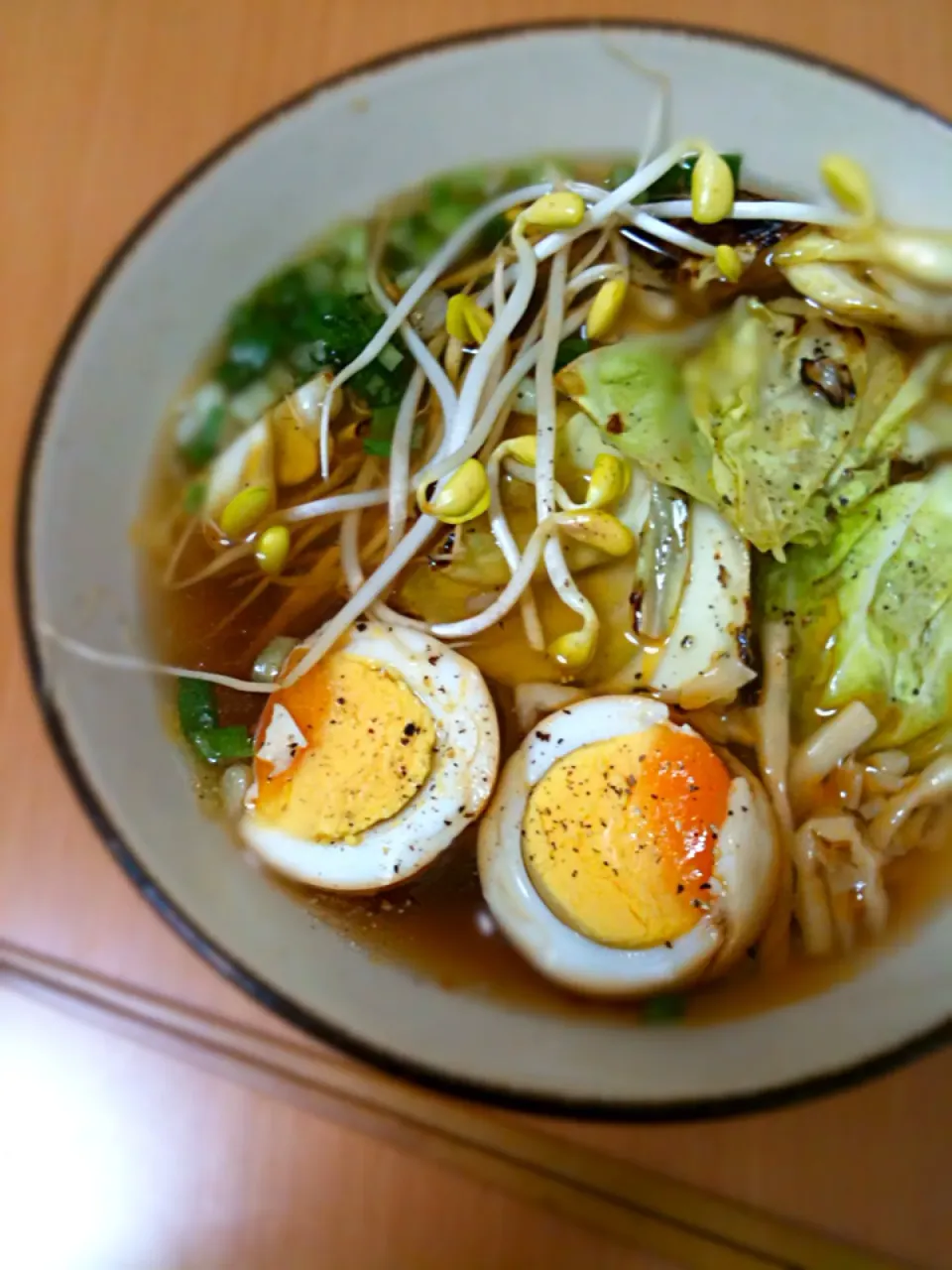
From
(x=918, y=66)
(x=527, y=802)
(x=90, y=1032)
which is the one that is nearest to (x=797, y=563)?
(x=527, y=802)

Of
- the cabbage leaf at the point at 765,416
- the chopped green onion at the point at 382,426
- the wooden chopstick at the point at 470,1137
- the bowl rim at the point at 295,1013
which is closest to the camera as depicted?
the bowl rim at the point at 295,1013

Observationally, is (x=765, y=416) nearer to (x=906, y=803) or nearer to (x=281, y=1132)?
(x=906, y=803)

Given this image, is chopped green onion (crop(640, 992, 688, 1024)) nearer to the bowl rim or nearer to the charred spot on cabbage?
the charred spot on cabbage

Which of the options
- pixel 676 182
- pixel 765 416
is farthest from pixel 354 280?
pixel 765 416

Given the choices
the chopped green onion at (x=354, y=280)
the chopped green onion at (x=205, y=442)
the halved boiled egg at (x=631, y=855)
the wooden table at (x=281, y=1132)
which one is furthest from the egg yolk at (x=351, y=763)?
the chopped green onion at (x=354, y=280)

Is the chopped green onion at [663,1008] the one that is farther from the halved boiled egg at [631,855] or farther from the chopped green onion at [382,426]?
the chopped green onion at [382,426]

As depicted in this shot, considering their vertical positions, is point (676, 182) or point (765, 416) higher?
point (676, 182)

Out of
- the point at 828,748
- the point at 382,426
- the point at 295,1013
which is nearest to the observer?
Result: the point at 295,1013

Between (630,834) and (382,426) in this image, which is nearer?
(630,834)
